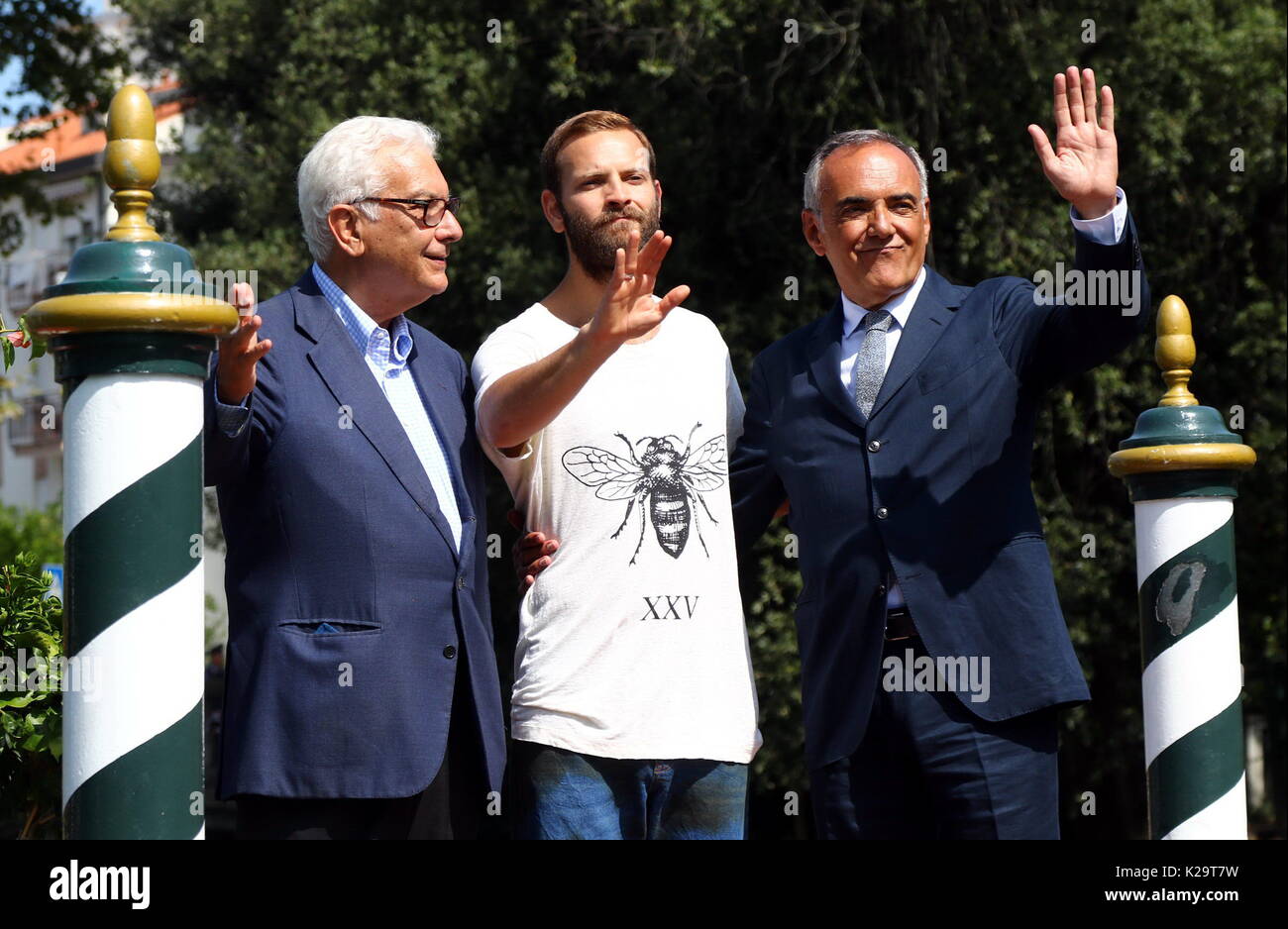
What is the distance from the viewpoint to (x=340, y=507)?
387 centimetres

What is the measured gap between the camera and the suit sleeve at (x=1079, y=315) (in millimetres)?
3934

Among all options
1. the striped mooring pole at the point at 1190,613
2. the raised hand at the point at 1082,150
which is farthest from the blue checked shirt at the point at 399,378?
the striped mooring pole at the point at 1190,613

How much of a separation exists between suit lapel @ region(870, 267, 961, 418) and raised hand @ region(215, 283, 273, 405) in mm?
1488

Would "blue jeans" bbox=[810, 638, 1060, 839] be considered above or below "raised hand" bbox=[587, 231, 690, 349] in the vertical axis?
below

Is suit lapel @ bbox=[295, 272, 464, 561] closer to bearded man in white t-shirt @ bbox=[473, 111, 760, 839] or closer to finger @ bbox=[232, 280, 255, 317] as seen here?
bearded man in white t-shirt @ bbox=[473, 111, 760, 839]

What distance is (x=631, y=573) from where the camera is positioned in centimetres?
398

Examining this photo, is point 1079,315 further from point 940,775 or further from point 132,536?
point 132,536

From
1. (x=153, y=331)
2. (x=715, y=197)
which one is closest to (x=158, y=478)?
(x=153, y=331)

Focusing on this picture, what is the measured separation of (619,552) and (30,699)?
163 cm

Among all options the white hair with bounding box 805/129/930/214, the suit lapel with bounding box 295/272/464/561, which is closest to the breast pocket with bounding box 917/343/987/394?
the white hair with bounding box 805/129/930/214

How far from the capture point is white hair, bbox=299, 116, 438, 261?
13.8ft

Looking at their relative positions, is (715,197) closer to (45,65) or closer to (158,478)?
(45,65)

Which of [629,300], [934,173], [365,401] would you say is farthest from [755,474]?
[934,173]
